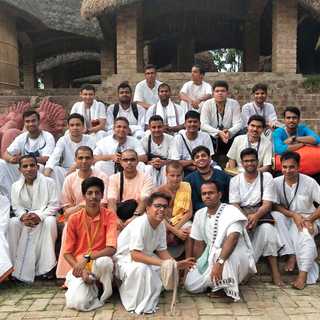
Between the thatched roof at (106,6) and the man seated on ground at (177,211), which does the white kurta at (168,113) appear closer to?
the man seated on ground at (177,211)

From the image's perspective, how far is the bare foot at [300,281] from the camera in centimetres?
415

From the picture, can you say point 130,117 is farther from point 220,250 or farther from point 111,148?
point 220,250

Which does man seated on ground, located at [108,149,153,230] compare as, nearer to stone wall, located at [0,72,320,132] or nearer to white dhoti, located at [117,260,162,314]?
white dhoti, located at [117,260,162,314]

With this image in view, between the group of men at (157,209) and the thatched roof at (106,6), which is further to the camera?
the thatched roof at (106,6)

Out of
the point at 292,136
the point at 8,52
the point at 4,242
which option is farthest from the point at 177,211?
the point at 8,52

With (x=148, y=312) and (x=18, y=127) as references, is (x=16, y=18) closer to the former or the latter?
(x=18, y=127)

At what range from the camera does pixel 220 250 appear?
3.96 metres

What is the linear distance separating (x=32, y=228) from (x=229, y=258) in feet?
6.64

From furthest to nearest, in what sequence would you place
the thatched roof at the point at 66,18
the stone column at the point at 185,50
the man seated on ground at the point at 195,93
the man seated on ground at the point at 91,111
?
the stone column at the point at 185,50, the thatched roof at the point at 66,18, the man seated on ground at the point at 195,93, the man seated on ground at the point at 91,111

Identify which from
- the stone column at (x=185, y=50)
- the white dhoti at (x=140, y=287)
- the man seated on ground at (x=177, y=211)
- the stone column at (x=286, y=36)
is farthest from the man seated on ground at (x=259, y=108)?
the stone column at (x=185, y=50)

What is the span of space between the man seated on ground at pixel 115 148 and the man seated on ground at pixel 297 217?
1.79 metres

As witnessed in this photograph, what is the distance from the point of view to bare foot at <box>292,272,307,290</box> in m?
4.15

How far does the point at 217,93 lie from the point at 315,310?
3.41 m

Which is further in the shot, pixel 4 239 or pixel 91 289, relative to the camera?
pixel 4 239
